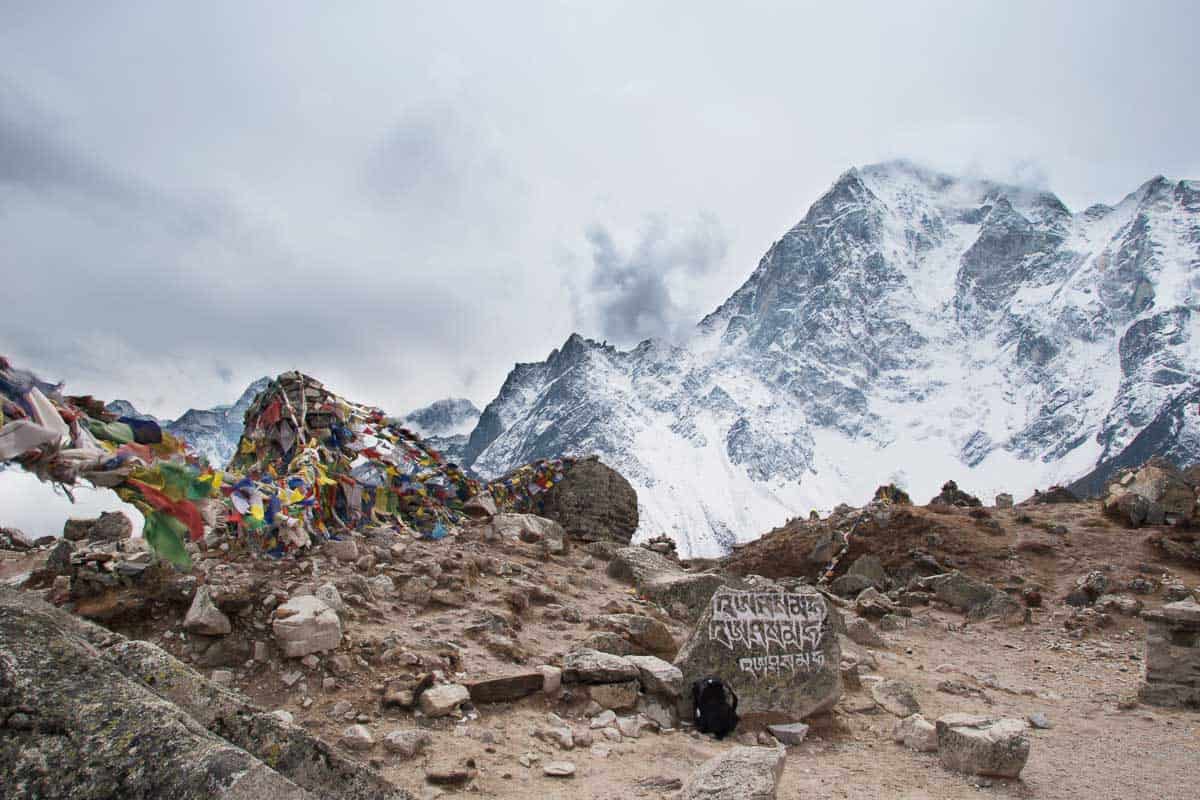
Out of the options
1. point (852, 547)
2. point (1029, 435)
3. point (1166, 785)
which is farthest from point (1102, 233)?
point (1166, 785)

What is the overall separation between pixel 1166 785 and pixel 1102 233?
21817 cm

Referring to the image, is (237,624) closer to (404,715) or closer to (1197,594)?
(404,715)

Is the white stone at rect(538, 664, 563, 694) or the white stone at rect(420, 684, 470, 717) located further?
the white stone at rect(538, 664, 563, 694)

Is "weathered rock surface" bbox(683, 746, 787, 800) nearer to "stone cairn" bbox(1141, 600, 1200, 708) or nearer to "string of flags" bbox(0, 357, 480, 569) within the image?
"string of flags" bbox(0, 357, 480, 569)

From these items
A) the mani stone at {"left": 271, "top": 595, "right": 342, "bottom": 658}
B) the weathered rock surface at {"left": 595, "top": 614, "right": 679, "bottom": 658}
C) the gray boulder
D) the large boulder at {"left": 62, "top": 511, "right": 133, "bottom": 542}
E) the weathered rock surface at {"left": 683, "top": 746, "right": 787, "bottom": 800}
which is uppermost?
the large boulder at {"left": 62, "top": 511, "right": 133, "bottom": 542}

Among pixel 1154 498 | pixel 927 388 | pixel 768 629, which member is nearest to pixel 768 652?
pixel 768 629

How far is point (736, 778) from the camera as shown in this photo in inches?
169

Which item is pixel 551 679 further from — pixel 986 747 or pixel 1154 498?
pixel 1154 498

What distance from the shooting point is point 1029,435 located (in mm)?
147250

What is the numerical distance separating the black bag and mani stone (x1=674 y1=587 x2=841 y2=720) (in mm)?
217

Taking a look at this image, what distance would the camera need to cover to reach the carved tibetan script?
697cm

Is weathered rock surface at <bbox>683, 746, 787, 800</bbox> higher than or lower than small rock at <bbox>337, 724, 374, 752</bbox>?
lower

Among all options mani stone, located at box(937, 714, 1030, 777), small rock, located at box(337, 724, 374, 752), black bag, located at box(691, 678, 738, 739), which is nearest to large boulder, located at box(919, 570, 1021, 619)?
mani stone, located at box(937, 714, 1030, 777)

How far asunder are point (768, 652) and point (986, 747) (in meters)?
2.02
